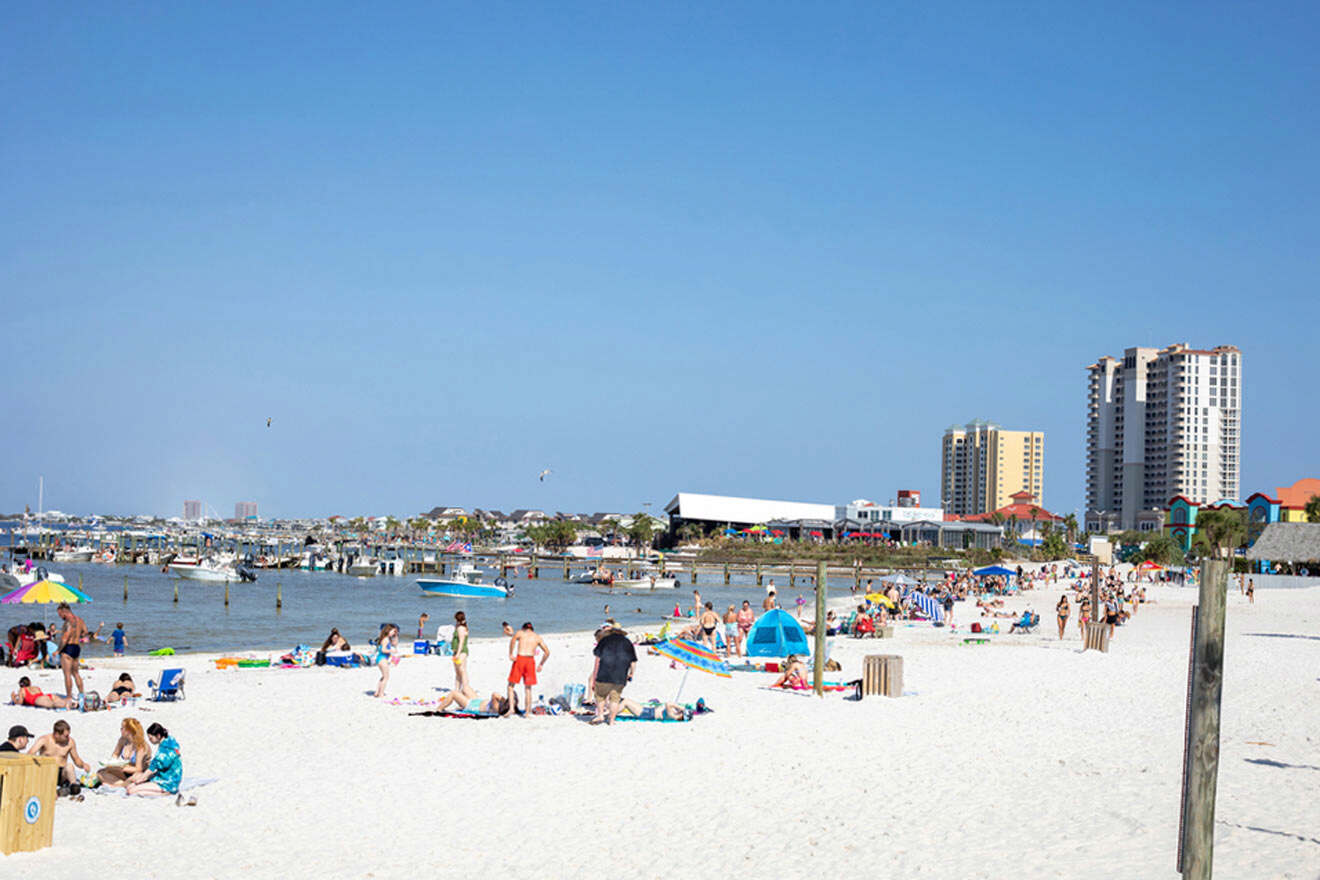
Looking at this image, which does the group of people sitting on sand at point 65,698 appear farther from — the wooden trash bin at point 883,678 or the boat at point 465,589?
the boat at point 465,589

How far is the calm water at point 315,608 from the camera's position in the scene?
34.5m

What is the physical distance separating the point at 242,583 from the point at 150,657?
4826 centimetres

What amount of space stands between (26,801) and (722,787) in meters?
6.21

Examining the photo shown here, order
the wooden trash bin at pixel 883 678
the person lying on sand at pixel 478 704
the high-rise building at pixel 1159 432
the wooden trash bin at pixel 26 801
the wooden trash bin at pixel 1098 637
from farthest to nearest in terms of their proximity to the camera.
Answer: the high-rise building at pixel 1159 432 < the wooden trash bin at pixel 1098 637 < the wooden trash bin at pixel 883 678 < the person lying on sand at pixel 478 704 < the wooden trash bin at pixel 26 801

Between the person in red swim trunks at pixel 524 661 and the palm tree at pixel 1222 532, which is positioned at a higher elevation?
the palm tree at pixel 1222 532

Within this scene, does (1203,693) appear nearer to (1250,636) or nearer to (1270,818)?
(1270,818)

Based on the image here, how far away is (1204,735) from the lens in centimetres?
623

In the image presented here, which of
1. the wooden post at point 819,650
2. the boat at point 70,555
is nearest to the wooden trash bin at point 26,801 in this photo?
the wooden post at point 819,650

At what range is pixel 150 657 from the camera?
24.6 m

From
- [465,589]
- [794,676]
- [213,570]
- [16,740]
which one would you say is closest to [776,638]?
[794,676]

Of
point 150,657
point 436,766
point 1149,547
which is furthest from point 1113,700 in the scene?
point 1149,547

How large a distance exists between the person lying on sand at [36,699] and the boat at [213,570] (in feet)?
179

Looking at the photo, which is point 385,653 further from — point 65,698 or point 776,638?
point 776,638

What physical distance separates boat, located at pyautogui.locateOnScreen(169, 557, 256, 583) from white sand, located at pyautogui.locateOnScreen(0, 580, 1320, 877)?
2174 inches
